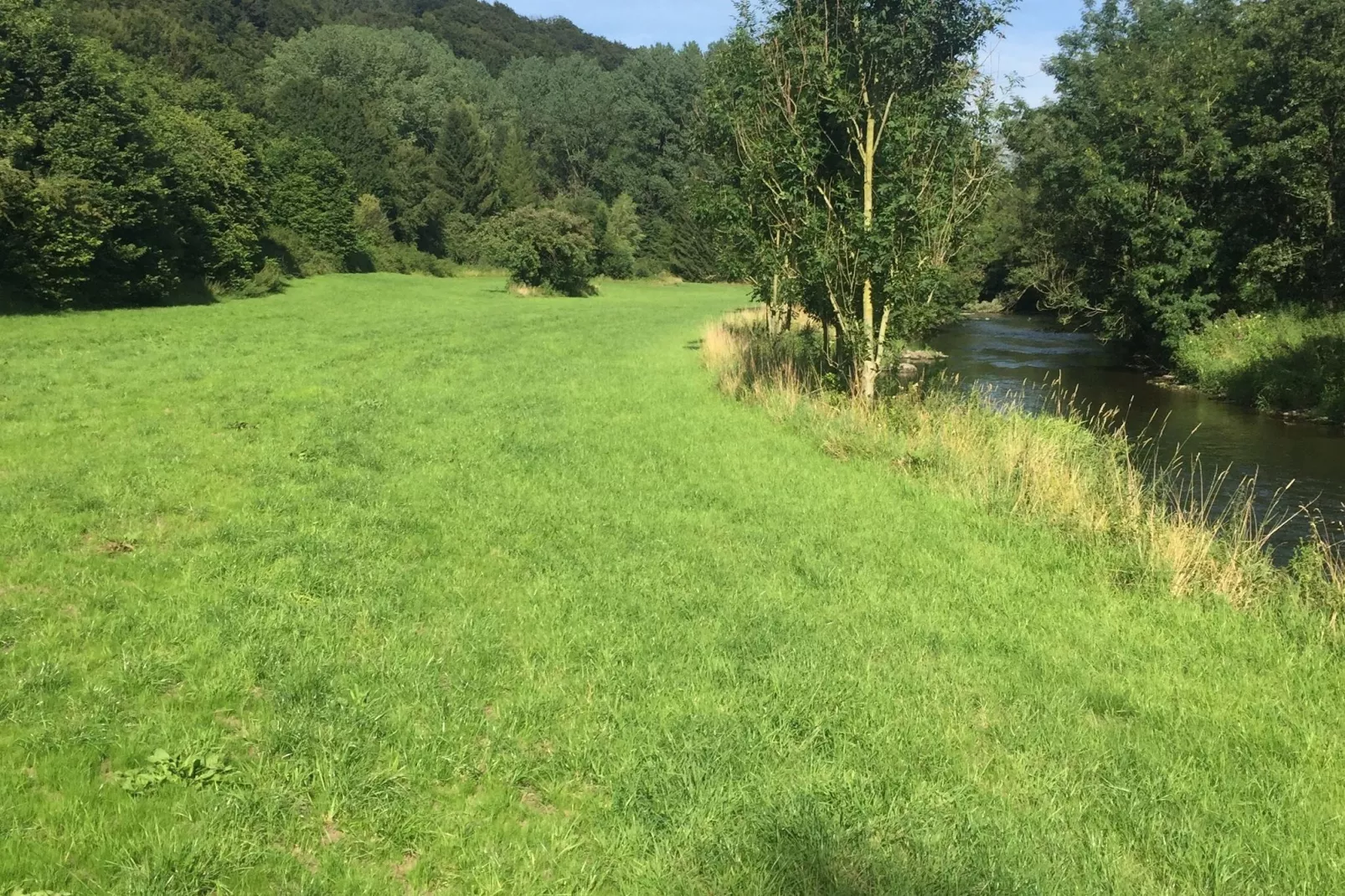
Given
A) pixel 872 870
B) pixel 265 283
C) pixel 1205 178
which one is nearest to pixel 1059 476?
pixel 872 870

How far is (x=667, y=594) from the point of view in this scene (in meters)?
5.87

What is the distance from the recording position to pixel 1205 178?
2453cm

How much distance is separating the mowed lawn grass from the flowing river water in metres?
4.98

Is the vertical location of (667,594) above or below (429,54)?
below

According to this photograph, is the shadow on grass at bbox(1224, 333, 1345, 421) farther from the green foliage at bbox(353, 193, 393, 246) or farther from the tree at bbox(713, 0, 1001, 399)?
the green foliage at bbox(353, 193, 393, 246)

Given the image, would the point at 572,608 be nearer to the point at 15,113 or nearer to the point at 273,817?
the point at 273,817

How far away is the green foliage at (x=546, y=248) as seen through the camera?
46281 mm

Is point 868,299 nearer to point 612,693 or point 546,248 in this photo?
point 612,693

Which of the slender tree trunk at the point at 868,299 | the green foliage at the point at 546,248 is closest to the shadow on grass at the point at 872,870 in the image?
the slender tree trunk at the point at 868,299

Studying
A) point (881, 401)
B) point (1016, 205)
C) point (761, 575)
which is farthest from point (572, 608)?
point (1016, 205)

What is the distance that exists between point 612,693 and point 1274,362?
22433mm

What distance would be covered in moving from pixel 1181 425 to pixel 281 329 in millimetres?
22750

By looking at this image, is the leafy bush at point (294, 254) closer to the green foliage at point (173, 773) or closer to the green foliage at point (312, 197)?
the green foliage at point (312, 197)

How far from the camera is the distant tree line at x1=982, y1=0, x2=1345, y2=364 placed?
2164cm
